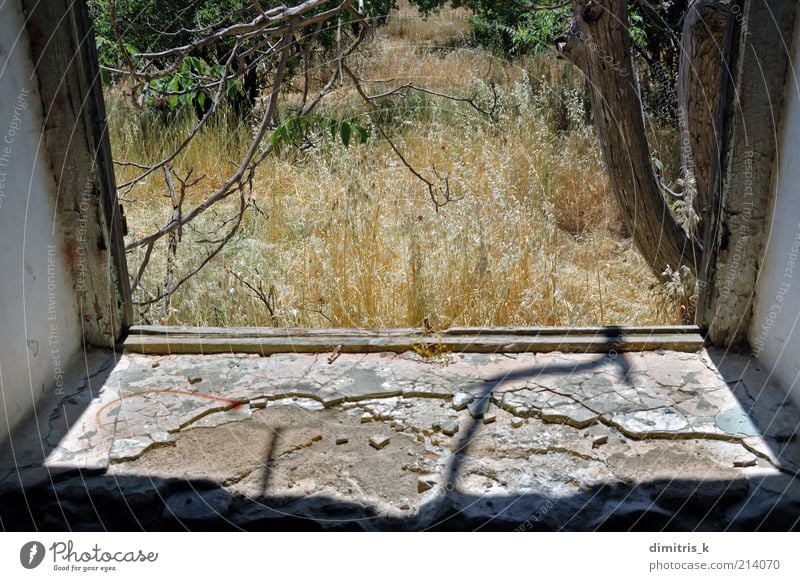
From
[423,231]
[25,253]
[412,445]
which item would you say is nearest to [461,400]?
[412,445]

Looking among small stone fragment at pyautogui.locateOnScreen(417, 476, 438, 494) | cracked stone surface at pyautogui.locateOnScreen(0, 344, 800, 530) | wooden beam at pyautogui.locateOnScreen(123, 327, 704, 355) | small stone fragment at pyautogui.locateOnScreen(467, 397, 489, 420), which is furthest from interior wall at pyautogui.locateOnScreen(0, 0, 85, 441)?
small stone fragment at pyautogui.locateOnScreen(467, 397, 489, 420)

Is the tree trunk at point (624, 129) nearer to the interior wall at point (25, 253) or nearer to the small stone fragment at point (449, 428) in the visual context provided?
the small stone fragment at point (449, 428)

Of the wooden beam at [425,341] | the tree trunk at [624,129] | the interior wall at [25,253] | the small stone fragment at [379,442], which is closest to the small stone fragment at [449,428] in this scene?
the small stone fragment at [379,442]

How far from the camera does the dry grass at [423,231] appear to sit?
326cm

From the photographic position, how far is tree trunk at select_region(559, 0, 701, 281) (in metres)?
3.02

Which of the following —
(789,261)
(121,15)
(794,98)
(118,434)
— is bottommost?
(118,434)

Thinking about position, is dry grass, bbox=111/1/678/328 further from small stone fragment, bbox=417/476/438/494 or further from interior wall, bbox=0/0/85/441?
small stone fragment, bbox=417/476/438/494

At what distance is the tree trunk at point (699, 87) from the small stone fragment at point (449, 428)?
1576mm

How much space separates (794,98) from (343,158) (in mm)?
2729

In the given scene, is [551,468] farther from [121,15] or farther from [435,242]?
[121,15]

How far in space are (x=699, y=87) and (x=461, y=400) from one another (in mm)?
1872

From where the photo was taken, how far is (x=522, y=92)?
16.9ft

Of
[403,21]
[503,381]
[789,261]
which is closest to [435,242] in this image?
[503,381]

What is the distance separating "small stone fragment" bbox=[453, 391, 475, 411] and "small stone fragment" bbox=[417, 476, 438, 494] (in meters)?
0.33
